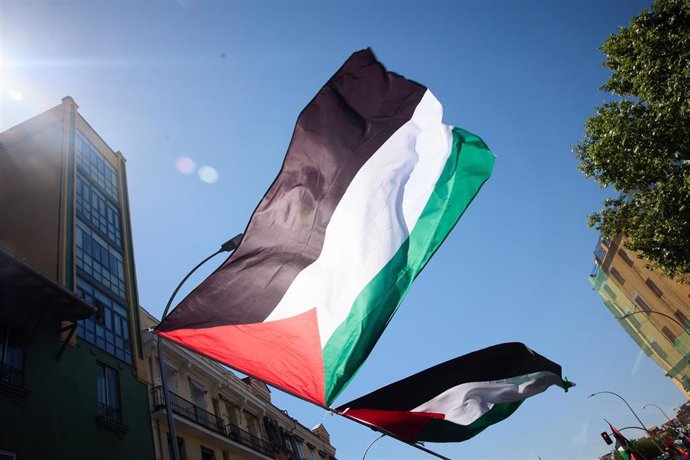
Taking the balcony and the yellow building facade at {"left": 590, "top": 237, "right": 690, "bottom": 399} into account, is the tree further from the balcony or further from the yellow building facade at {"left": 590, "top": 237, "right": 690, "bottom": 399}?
the yellow building facade at {"left": 590, "top": 237, "right": 690, "bottom": 399}

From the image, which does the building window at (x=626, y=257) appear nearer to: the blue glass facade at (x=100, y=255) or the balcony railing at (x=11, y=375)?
the blue glass facade at (x=100, y=255)

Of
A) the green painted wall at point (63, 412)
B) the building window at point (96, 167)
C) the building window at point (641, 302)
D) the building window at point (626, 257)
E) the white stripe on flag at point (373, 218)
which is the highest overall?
the building window at point (96, 167)

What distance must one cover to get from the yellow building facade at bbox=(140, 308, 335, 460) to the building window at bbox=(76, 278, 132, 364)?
1.69 m

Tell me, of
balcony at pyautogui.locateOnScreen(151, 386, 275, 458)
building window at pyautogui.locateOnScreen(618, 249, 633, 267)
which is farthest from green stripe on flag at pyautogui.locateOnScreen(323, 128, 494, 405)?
building window at pyautogui.locateOnScreen(618, 249, 633, 267)

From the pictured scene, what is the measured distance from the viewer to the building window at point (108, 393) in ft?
53.0

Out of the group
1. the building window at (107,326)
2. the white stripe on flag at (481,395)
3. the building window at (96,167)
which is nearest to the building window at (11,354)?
the building window at (107,326)

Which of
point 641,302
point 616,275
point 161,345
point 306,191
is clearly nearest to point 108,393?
point 161,345

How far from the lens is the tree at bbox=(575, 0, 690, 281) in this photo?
1566 cm

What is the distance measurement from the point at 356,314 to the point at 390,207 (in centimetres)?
138

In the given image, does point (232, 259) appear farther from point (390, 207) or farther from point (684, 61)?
point (684, 61)

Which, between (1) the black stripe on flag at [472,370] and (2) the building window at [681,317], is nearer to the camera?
(1) the black stripe on flag at [472,370]

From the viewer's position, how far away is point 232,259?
628cm

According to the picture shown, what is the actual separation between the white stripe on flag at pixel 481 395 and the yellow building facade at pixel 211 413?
14.6 metres

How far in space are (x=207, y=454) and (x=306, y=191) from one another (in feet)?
64.5
